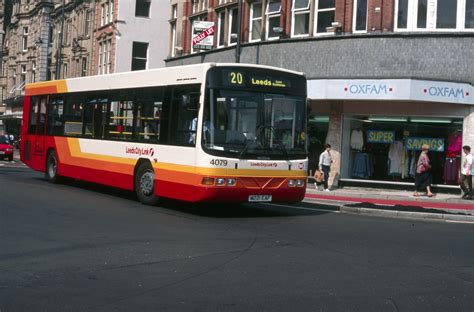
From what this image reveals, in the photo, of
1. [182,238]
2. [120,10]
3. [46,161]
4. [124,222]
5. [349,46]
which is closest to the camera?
[182,238]

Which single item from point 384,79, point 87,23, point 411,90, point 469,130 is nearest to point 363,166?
point 384,79

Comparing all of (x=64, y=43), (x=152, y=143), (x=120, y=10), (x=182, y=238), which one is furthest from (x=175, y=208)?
(x=64, y=43)

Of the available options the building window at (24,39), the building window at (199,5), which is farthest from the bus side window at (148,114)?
the building window at (24,39)

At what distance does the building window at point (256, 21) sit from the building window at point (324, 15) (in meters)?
3.31

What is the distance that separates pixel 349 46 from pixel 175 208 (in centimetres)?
1209

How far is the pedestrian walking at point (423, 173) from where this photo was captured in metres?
21.5

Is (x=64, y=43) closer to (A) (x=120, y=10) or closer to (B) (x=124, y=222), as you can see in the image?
(A) (x=120, y=10)

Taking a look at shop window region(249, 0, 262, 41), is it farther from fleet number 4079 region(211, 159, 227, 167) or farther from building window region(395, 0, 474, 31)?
Answer: fleet number 4079 region(211, 159, 227, 167)

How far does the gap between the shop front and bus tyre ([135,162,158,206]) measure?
35.2ft

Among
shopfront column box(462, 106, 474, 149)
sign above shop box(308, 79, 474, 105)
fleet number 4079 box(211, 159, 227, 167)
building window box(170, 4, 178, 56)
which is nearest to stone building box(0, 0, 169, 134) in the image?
building window box(170, 4, 178, 56)

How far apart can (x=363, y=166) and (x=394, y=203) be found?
4.27m

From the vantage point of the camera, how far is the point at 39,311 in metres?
5.88

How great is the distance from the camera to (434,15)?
2327cm

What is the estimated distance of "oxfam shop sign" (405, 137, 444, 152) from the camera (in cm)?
2317
